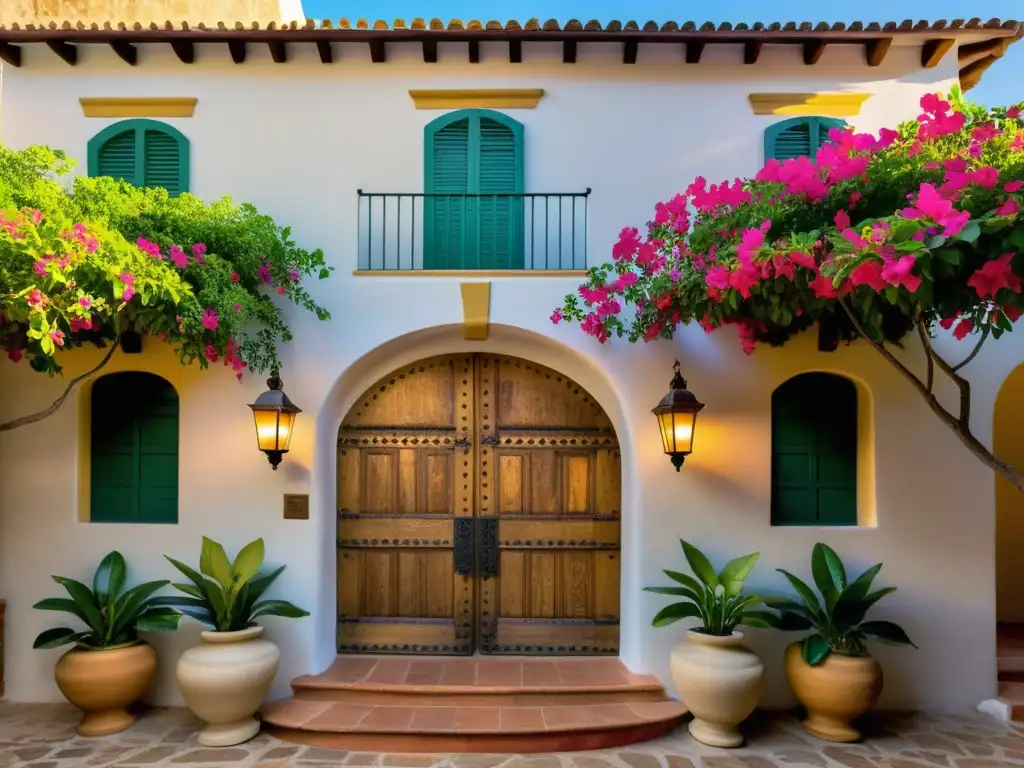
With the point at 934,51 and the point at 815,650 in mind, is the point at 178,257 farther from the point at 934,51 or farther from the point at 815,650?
the point at 934,51

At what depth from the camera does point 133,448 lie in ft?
18.7

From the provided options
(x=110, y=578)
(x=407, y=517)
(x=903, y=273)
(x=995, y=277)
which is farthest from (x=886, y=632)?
(x=110, y=578)

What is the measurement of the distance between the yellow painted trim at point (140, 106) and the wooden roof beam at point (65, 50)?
1.12ft

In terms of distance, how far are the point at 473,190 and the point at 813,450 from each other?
3789mm

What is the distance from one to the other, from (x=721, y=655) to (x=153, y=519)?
4.87 metres

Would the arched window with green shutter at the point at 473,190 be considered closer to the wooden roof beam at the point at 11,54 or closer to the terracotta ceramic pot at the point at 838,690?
the wooden roof beam at the point at 11,54

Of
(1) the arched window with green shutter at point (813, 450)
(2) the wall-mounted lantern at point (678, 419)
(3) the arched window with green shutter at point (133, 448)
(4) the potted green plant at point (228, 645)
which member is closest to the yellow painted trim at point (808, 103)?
(1) the arched window with green shutter at point (813, 450)

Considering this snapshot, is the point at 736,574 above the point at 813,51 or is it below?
below

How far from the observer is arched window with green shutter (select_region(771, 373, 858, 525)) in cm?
564

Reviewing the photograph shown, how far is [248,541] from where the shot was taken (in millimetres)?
5441

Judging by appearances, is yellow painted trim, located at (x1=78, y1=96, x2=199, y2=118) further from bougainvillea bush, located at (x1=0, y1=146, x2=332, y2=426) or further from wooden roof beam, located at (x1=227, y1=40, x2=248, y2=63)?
bougainvillea bush, located at (x1=0, y1=146, x2=332, y2=426)

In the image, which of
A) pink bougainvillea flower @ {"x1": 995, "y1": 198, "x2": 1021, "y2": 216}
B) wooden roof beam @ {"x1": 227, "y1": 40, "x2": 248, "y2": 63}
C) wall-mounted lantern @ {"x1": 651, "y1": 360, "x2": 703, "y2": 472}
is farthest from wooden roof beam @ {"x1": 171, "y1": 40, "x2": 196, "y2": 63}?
pink bougainvillea flower @ {"x1": 995, "y1": 198, "x2": 1021, "y2": 216}

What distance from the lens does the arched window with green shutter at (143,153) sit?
5.65 m

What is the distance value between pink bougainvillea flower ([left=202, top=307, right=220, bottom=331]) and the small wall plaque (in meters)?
1.61
